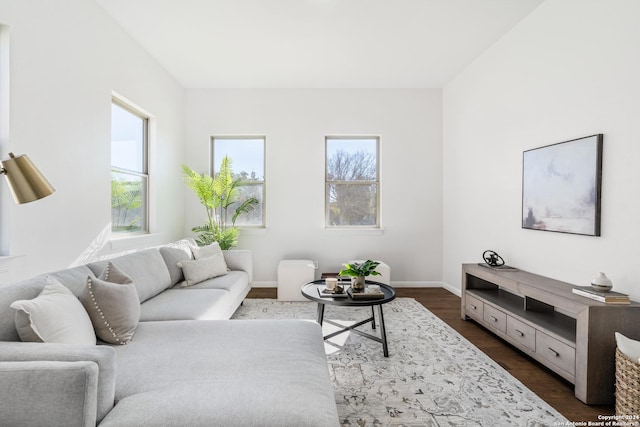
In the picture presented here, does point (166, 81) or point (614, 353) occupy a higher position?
point (166, 81)

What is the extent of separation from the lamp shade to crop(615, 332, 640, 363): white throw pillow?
285 cm

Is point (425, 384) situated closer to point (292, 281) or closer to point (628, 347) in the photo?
point (628, 347)

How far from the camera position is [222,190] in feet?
14.8

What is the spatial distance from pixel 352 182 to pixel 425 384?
3284 mm

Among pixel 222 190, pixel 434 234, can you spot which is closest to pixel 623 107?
pixel 434 234

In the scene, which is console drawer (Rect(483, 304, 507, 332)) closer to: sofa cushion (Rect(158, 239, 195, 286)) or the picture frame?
the picture frame

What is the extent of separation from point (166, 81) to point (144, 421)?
4299 mm

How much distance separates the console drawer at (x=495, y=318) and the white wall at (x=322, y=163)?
1.92m

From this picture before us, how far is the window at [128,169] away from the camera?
330 cm

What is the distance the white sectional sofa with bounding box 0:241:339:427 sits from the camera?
1.03 meters

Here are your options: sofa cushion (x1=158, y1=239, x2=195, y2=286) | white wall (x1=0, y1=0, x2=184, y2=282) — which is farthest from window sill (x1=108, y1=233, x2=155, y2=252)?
sofa cushion (x1=158, y1=239, x2=195, y2=286)

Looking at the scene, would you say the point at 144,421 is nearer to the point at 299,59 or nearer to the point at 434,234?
the point at 299,59

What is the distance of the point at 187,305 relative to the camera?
93.6 inches

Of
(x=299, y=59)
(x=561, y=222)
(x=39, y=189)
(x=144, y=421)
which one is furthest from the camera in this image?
(x=299, y=59)
